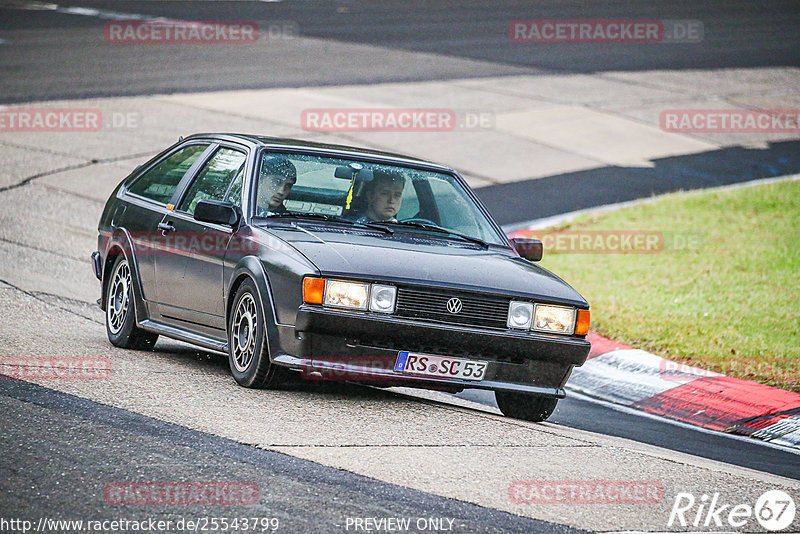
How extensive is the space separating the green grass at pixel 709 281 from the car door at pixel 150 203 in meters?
3.81

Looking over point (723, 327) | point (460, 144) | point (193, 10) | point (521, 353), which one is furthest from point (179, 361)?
point (193, 10)

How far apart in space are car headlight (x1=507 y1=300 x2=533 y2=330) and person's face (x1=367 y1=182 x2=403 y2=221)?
1134 millimetres

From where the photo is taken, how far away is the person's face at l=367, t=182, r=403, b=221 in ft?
24.7

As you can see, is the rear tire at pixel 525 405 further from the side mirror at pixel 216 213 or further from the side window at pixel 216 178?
the side window at pixel 216 178

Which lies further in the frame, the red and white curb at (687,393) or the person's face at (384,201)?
the red and white curb at (687,393)

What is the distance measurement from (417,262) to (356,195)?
952 millimetres

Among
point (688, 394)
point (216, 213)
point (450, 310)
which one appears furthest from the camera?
point (688, 394)

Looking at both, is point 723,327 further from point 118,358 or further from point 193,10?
point 193,10

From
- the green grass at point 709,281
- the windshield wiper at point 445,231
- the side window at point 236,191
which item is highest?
the side window at point 236,191

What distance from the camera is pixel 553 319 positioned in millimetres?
6871

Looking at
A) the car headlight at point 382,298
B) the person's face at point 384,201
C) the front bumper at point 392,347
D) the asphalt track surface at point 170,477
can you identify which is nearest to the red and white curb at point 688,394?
the front bumper at point 392,347

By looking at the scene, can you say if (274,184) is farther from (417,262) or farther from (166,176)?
(166,176)

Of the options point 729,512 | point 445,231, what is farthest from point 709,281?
point 729,512

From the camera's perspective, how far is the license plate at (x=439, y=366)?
658 cm
